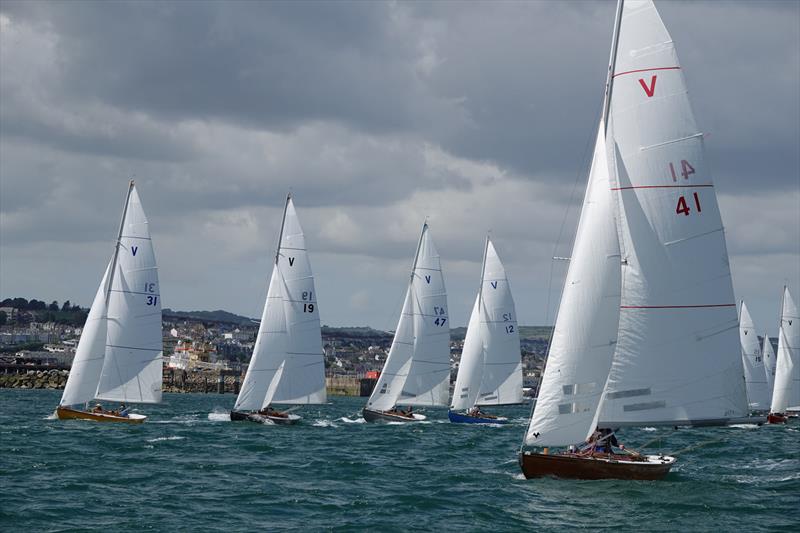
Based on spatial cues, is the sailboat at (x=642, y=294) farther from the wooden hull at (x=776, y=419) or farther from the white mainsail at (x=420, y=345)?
the wooden hull at (x=776, y=419)

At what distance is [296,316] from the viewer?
5953 cm

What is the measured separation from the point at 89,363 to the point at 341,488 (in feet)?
92.1

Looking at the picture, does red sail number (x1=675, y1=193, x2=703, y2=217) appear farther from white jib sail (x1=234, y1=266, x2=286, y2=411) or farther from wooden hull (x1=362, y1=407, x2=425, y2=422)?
wooden hull (x1=362, y1=407, x2=425, y2=422)

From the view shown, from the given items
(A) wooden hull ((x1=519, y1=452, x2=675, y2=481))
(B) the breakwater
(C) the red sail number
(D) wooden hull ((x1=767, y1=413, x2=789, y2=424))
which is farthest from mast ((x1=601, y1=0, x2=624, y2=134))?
(B) the breakwater

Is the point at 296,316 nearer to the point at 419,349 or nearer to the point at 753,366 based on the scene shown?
the point at 419,349

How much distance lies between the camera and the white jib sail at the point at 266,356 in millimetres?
59031

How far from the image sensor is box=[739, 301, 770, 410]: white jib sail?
9038 centimetres

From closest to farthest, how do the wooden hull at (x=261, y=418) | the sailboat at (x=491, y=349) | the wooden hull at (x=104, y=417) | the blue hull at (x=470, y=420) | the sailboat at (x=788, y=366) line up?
the wooden hull at (x=104, y=417) < the wooden hull at (x=261, y=418) < the blue hull at (x=470, y=420) < the sailboat at (x=491, y=349) < the sailboat at (x=788, y=366)

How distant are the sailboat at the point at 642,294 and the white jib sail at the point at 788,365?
5869 cm

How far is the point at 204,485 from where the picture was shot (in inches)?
1249

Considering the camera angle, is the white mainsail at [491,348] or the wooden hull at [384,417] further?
the white mainsail at [491,348]

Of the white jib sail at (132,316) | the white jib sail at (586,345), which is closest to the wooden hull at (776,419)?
the white jib sail at (132,316)

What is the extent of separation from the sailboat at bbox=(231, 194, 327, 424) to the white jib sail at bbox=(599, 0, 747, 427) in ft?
99.8

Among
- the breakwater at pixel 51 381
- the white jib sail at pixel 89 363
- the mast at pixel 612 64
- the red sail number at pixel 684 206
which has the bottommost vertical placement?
the breakwater at pixel 51 381
